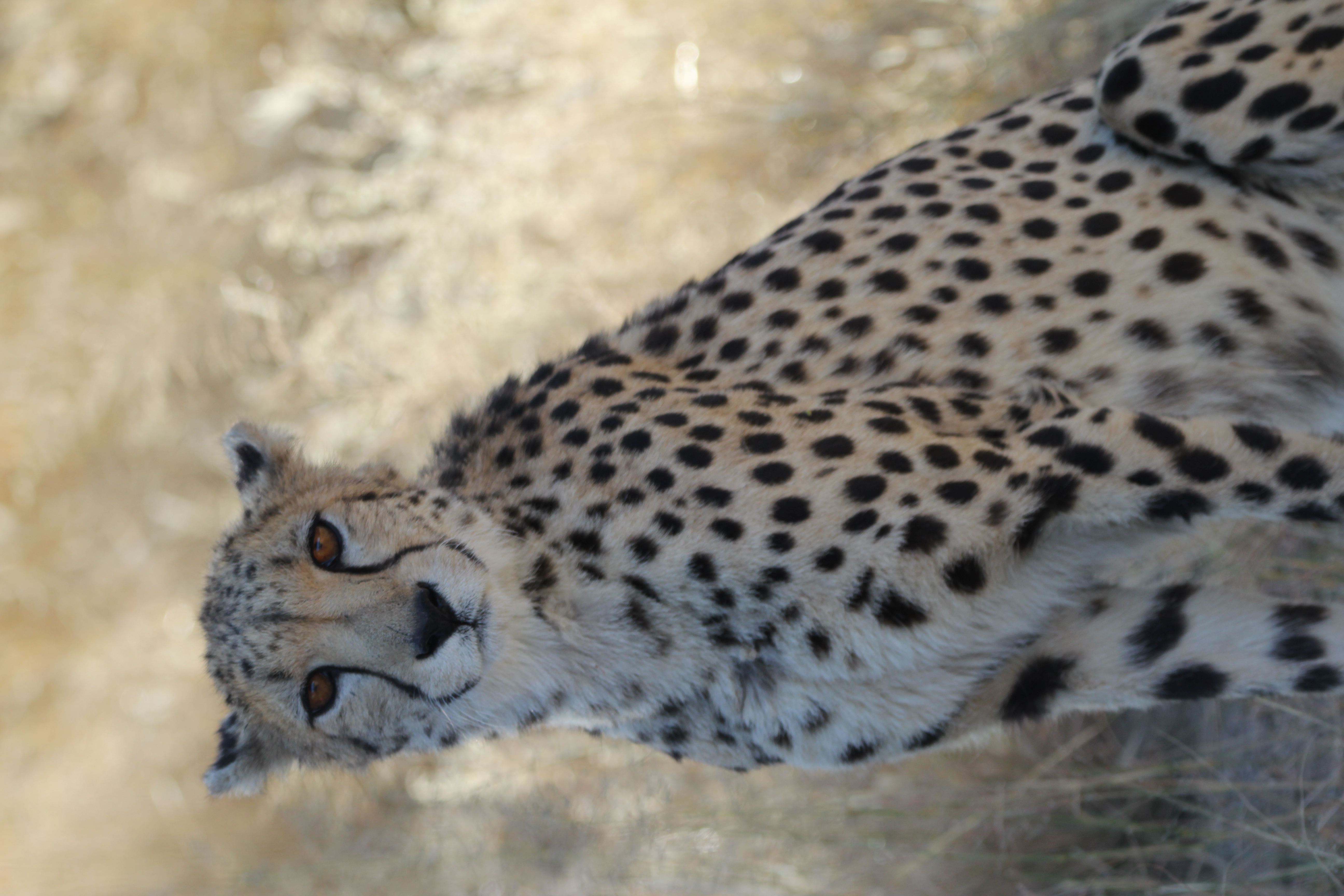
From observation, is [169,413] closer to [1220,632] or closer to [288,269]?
[288,269]

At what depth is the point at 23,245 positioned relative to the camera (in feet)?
17.6

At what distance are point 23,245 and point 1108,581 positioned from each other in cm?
534

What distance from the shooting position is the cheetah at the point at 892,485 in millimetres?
1337

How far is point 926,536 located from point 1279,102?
848 millimetres

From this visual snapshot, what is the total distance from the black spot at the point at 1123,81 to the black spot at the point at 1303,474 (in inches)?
25.3

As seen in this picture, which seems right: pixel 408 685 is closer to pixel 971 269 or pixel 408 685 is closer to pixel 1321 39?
pixel 971 269

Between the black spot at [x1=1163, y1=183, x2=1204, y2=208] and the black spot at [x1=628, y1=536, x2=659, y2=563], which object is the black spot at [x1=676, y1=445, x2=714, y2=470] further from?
the black spot at [x1=1163, y1=183, x2=1204, y2=208]

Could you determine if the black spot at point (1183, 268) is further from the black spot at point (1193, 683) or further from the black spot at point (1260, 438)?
the black spot at point (1193, 683)

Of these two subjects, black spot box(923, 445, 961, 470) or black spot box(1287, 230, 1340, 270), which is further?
black spot box(1287, 230, 1340, 270)

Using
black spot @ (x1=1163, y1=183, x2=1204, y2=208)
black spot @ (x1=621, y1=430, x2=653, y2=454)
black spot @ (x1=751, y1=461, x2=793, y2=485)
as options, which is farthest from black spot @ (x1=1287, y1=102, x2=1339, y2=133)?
black spot @ (x1=621, y1=430, x2=653, y2=454)

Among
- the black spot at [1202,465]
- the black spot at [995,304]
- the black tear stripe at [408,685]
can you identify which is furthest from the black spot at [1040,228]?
the black tear stripe at [408,685]

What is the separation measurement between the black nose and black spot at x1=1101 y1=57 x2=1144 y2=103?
3.81 feet

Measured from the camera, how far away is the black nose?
4.43ft

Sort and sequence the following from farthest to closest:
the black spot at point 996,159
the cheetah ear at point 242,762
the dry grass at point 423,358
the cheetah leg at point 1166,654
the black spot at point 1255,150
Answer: the dry grass at point 423,358, the black spot at point 996,159, the black spot at point 1255,150, the cheetah ear at point 242,762, the cheetah leg at point 1166,654
